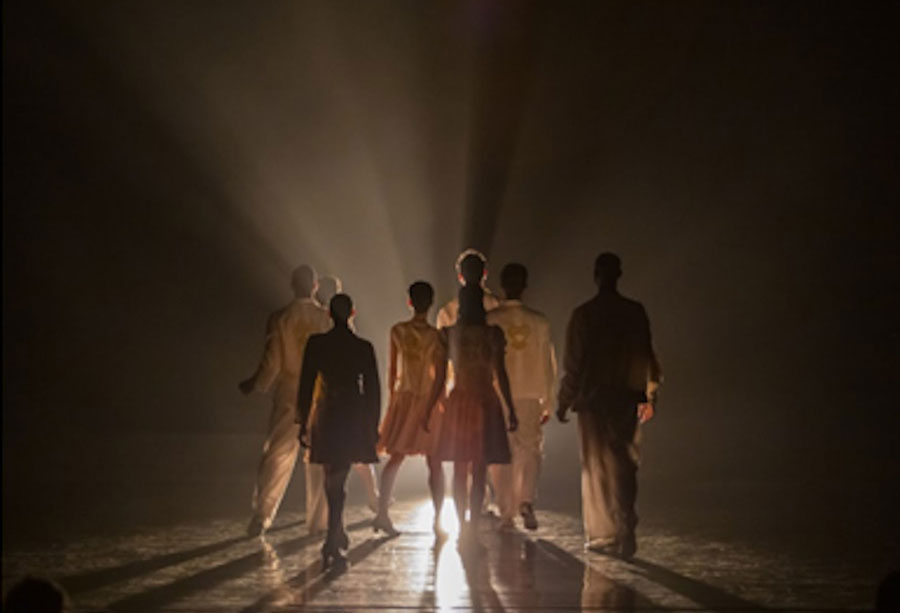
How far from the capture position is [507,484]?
1010 centimetres

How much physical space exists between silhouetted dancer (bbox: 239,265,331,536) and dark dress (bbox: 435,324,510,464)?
4.51 ft

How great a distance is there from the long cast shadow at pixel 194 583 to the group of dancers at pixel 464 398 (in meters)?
0.45

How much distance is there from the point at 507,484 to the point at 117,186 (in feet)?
54.4

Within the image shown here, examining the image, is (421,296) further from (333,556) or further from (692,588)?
(692,588)

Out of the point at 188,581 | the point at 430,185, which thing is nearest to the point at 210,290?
the point at 430,185

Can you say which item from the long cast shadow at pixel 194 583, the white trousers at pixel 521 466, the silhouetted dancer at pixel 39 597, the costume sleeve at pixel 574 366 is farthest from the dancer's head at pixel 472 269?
the silhouetted dancer at pixel 39 597

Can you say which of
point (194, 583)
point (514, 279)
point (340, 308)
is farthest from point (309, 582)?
point (514, 279)

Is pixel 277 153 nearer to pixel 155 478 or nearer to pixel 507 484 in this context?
pixel 155 478

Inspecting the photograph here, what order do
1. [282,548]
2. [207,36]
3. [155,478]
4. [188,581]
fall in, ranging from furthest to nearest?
[207,36]
[155,478]
[282,548]
[188,581]

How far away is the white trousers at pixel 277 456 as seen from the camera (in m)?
9.80

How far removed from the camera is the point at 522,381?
33.4 feet

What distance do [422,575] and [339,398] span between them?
1.20 metres

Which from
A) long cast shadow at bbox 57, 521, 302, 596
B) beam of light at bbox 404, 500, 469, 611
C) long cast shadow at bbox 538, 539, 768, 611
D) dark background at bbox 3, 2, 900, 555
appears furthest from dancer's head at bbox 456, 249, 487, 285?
dark background at bbox 3, 2, 900, 555

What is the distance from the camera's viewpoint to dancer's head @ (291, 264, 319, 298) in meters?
10.0
